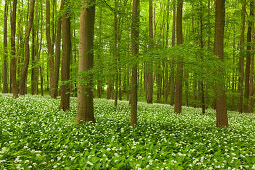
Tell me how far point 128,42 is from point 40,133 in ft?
16.0

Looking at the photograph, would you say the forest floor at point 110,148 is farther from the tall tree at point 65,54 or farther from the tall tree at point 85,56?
the tall tree at point 65,54

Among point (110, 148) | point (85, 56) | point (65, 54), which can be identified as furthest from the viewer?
point (65, 54)

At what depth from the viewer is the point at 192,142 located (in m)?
6.27

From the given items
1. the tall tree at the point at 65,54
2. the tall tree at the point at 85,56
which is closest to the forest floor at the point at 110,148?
the tall tree at the point at 85,56

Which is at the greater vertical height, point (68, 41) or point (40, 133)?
point (68, 41)

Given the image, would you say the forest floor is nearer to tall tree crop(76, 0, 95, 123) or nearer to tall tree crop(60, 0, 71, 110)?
tall tree crop(76, 0, 95, 123)

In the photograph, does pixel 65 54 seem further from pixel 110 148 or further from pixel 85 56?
pixel 110 148

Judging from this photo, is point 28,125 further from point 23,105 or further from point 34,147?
point 23,105

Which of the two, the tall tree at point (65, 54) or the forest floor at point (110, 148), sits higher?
the tall tree at point (65, 54)

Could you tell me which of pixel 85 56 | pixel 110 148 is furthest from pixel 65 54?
pixel 110 148

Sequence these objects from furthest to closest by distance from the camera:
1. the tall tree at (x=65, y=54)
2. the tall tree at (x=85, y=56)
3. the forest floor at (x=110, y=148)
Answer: the tall tree at (x=65, y=54)
the tall tree at (x=85, y=56)
the forest floor at (x=110, y=148)

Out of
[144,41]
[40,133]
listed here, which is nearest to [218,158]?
[144,41]

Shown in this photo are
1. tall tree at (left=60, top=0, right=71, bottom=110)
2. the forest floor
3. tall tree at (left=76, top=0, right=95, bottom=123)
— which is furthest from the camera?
tall tree at (left=60, top=0, right=71, bottom=110)

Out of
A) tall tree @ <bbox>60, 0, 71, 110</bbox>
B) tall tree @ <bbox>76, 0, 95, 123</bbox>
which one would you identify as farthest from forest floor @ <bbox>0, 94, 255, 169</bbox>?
tall tree @ <bbox>60, 0, 71, 110</bbox>
